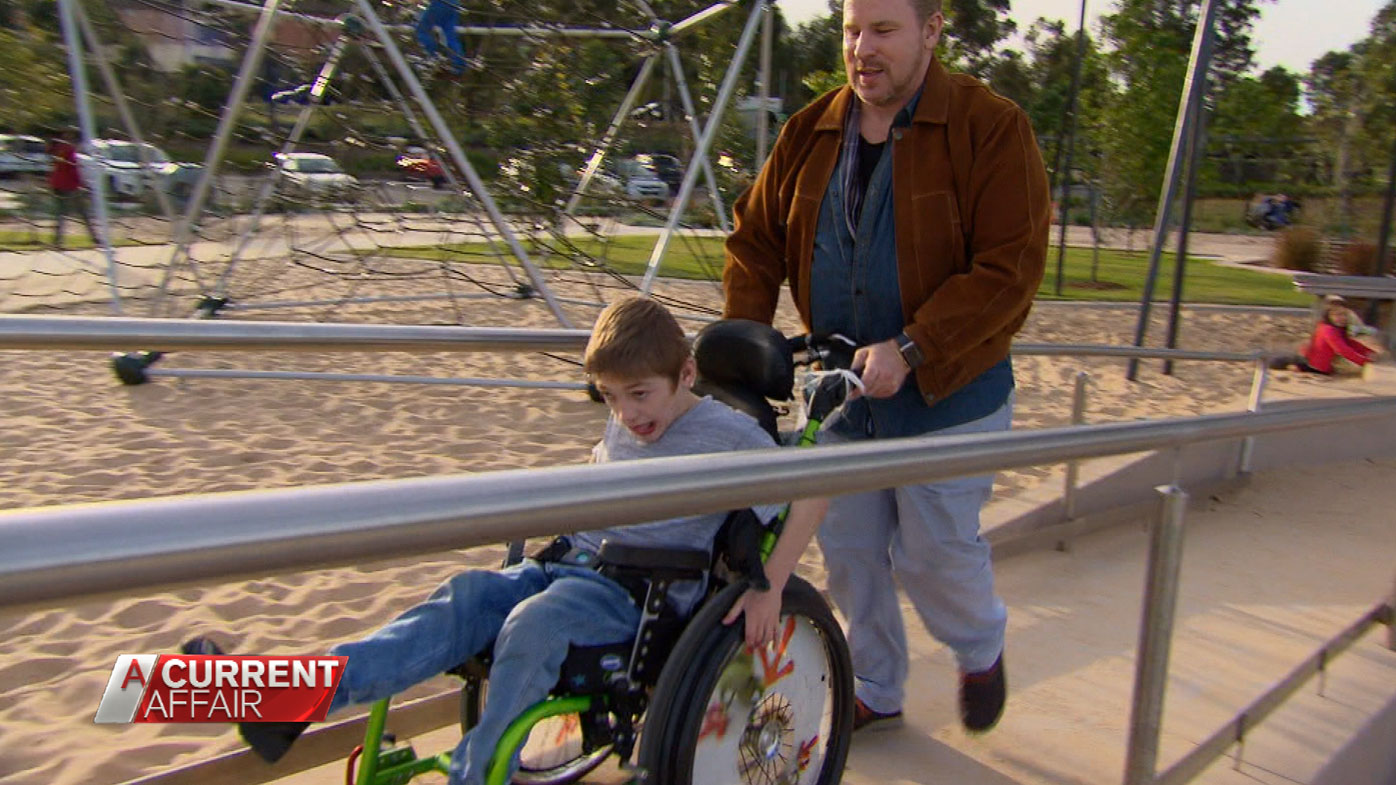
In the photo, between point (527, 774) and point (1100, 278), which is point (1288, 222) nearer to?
point (1100, 278)

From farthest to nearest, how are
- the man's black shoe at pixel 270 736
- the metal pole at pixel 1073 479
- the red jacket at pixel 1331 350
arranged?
the red jacket at pixel 1331 350, the metal pole at pixel 1073 479, the man's black shoe at pixel 270 736

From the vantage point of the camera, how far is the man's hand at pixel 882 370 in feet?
7.12

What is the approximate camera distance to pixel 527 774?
7.21 feet

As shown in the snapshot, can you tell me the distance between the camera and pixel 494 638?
79.1 inches

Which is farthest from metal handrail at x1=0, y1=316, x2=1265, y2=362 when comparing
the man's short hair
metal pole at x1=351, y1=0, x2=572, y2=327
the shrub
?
the shrub

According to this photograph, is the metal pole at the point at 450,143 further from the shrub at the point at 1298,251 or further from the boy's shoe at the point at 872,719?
the shrub at the point at 1298,251

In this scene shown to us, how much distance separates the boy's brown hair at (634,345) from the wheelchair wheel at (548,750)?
0.62 metres

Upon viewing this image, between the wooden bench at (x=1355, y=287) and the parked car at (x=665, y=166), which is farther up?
the parked car at (x=665, y=166)

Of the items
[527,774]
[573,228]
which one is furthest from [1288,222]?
[527,774]

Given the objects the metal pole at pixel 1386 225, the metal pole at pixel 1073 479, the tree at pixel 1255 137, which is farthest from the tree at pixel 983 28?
the metal pole at pixel 1073 479

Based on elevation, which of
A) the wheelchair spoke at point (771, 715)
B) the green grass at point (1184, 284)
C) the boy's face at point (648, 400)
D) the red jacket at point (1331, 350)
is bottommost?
the green grass at point (1184, 284)

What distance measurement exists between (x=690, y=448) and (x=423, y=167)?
513 centimetres

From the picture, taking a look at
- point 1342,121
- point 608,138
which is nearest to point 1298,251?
point 1342,121

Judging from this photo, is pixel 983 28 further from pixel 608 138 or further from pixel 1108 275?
pixel 608 138
